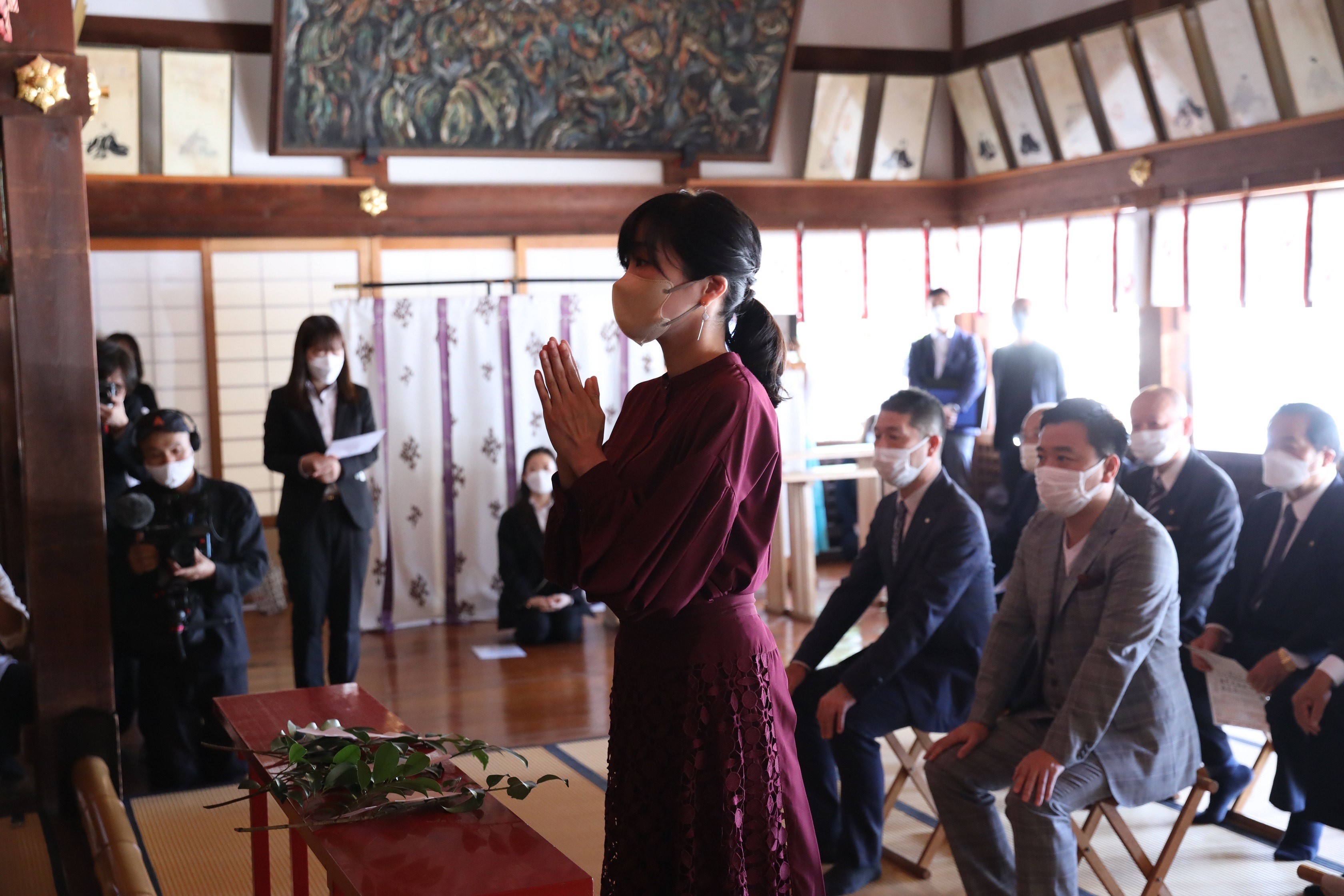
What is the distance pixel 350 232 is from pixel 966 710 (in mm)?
4567

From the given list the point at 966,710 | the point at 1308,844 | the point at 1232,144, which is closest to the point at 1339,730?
the point at 1308,844

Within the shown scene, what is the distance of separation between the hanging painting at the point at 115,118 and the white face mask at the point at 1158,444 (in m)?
4.82

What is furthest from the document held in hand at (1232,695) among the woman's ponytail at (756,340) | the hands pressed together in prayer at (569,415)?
the hands pressed together in prayer at (569,415)

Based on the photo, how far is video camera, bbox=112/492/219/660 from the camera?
12.0ft

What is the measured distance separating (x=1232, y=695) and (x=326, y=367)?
2914 mm

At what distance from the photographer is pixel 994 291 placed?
741 cm

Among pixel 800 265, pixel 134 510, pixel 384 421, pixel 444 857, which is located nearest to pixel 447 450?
pixel 384 421

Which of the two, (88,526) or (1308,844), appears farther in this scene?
(88,526)

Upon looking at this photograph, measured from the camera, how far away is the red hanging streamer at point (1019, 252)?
7.17m

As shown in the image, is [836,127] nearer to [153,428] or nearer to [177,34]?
[177,34]

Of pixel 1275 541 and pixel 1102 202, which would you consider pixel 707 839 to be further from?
pixel 1102 202

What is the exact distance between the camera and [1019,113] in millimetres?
7109

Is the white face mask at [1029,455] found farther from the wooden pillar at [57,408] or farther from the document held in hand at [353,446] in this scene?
the wooden pillar at [57,408]

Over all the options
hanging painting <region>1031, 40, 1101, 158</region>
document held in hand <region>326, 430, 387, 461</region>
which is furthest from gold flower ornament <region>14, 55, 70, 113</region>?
hanging painting <region>1031, 40, 1101, 158</region>
